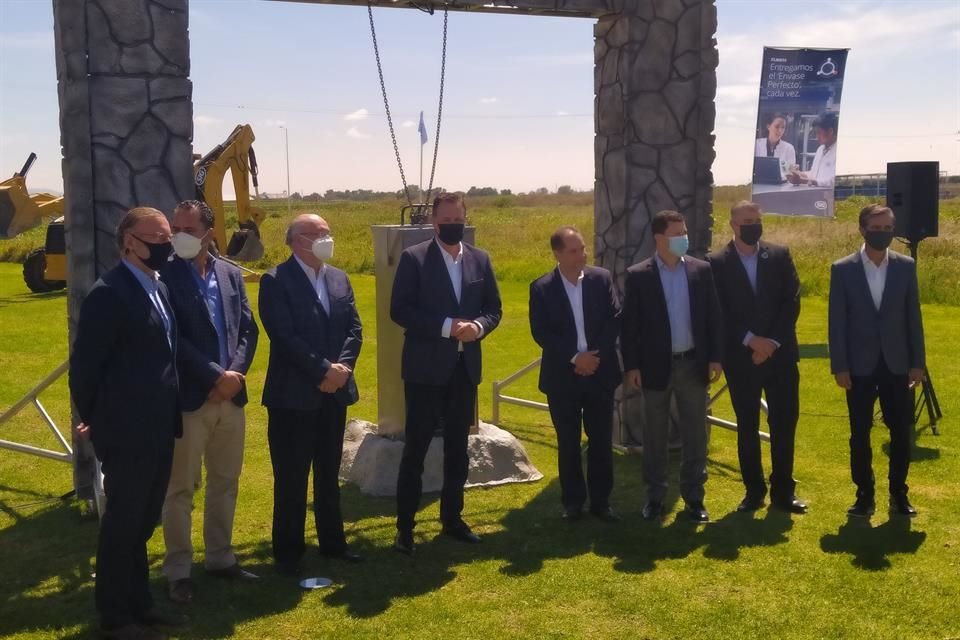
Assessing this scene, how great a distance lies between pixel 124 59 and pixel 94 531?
2.57 m

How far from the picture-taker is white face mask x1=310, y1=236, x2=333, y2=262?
482 centimetres

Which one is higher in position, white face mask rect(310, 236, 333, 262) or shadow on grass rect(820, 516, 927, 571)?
white face mask rect(310, 236, 333, 262)

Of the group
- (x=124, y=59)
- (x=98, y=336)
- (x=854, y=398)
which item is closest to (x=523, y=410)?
(x=854, y=398)

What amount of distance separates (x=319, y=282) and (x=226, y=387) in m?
0.74

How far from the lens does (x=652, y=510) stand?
590 cm

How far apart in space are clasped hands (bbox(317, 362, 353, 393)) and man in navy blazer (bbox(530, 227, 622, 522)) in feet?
4.21

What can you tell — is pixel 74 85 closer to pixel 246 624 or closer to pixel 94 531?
pixel 94 531

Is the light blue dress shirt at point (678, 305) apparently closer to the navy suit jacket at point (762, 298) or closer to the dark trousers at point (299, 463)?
the navy suit jacket at point (762, 298)

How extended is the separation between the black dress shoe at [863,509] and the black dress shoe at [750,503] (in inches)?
20.0

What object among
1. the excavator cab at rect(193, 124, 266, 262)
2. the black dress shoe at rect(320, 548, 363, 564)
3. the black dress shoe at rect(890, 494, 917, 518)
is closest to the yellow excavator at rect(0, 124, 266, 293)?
the excavator cab at rect(193, 124, 266, 262)

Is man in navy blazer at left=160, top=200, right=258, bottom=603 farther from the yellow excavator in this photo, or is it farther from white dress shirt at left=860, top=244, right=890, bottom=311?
the yellow excavator

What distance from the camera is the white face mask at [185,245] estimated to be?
4.44 meters

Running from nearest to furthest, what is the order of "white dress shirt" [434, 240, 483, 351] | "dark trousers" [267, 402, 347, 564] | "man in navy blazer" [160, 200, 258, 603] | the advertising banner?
"man in navy blazer" [160, 200, 258, 603]
"dark trousers" [267, 402, 347, 564]
"white dress shirt" [434, 240, 483, 351]
the advertising banner

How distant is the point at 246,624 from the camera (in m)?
4.36
